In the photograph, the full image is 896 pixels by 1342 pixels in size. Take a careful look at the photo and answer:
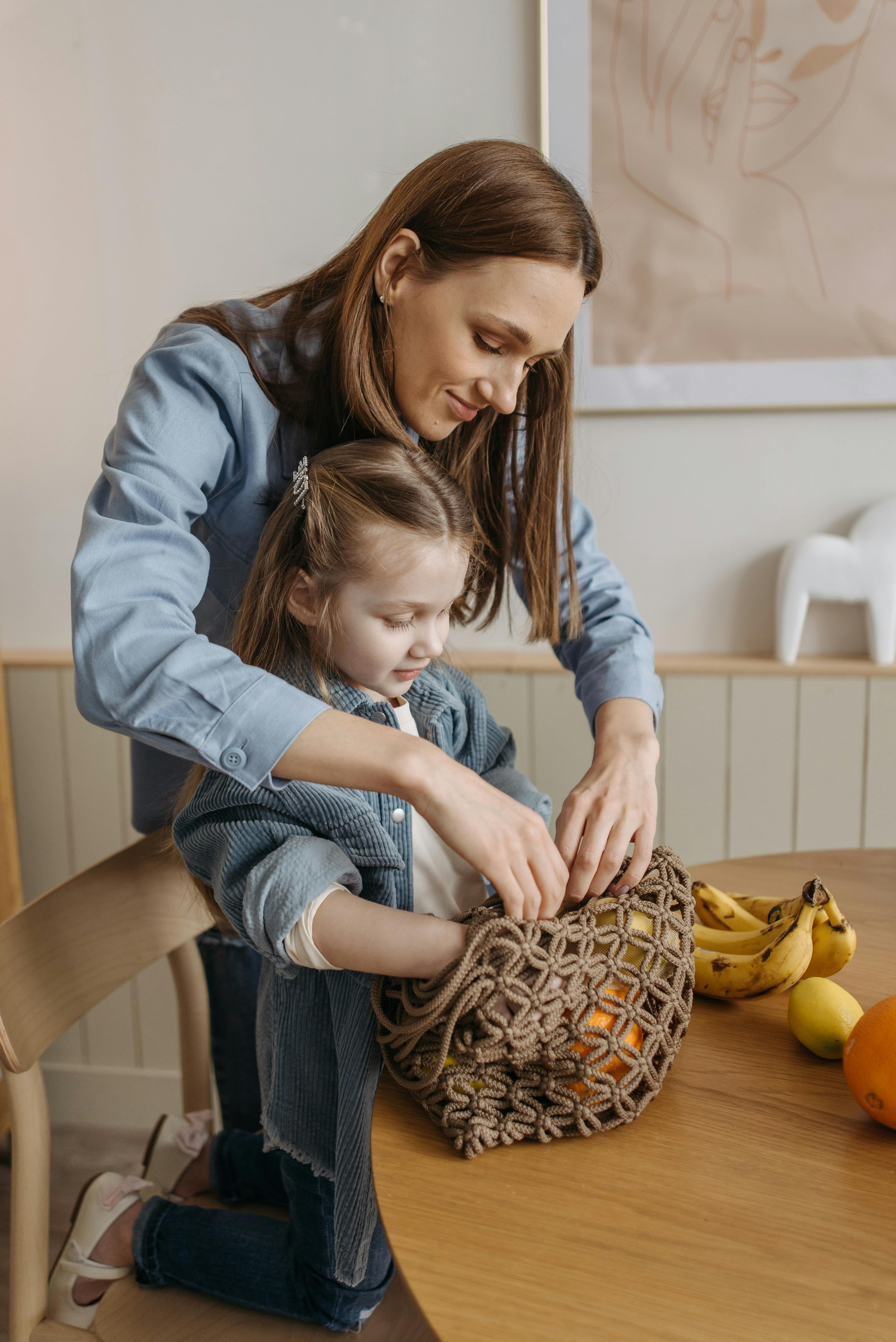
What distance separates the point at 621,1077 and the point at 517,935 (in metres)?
0.12

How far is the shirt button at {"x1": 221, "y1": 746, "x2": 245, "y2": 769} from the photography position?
718 mm

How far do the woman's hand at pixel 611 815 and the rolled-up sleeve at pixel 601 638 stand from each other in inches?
3.5

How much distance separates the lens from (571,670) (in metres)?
1.20

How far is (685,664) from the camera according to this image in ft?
5.43

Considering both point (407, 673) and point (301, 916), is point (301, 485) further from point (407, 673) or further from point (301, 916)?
point (301, 916)

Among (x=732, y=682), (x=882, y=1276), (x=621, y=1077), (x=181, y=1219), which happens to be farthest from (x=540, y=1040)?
(x=732, y=682)

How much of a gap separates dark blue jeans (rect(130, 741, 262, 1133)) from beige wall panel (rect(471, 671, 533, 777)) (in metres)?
0.61

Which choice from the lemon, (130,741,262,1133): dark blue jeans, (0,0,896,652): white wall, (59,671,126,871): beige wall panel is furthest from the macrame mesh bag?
(59,671,126,871): beige wall panel

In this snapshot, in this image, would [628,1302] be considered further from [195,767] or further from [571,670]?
[571,670]

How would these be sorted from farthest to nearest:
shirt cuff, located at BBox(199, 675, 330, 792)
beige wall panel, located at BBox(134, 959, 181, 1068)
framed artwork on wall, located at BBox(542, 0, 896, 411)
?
beige wall panel, located at BBox(134, 959, 181, 1068)
framed artwork on wall, located at BBox(542, 0, 896, 411)
shirt cuff, located at BBox(199, 675, 330, 792)

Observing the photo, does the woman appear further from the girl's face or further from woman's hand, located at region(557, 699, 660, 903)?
the girl's face

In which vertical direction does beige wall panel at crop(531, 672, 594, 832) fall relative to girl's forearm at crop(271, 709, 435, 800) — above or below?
below

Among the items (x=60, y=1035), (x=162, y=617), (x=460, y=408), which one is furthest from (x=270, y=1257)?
(x=460, y=408)

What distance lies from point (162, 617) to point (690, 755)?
1.16 metres
